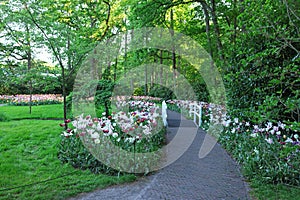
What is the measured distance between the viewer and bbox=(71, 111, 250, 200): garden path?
3287mm

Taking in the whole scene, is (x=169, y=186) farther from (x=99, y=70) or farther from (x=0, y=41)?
(x=0, y=41)

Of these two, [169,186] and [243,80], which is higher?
[243,80]

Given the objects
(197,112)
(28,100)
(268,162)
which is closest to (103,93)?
(197,112)

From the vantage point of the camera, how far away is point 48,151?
5.10m

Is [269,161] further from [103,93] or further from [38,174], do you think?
[103,93]

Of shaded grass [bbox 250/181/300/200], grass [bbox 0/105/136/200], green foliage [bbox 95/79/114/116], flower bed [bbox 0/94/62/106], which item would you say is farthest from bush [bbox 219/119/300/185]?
flower bed [bbox 0/94/62/106]

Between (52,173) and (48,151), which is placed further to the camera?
(48,151)

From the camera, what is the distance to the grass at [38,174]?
333cm

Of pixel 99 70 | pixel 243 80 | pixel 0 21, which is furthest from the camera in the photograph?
pixel 99 70

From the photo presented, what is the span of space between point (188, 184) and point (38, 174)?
248 centimetres

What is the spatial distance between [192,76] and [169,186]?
17.0 meters

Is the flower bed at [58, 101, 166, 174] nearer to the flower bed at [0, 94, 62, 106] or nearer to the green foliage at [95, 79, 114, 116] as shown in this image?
the green foliage at [95, 79, 114, 116]

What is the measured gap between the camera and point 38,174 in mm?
3947

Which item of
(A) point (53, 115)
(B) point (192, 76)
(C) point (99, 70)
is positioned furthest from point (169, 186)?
(B) point (192, 76)
